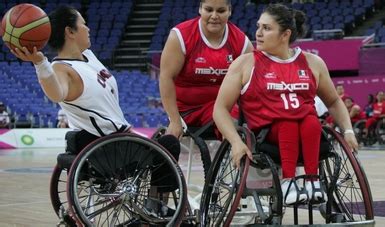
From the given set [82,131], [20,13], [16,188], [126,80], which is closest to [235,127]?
[82,131]

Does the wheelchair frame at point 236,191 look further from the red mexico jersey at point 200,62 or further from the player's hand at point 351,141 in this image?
the red mexico jersey at point 200,62

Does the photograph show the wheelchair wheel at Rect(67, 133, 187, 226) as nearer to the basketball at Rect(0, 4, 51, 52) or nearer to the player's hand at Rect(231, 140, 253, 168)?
the player's hand at Rect(231, 140, 253, 168)

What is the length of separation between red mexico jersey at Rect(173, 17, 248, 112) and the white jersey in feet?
1.77

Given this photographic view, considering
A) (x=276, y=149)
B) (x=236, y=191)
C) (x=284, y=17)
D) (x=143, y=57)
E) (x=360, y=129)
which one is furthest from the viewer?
(x=143, y=57)

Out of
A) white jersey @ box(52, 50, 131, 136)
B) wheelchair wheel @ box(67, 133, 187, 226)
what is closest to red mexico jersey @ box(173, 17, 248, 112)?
white jersey @ box(52, 50, 131, 136)

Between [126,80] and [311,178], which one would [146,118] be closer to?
[126,80]

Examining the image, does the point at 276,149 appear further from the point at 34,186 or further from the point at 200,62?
the point at 34,186

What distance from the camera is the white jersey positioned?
403cm

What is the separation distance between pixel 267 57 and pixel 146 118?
13893 mm

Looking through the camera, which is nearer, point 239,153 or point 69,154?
point 239,153

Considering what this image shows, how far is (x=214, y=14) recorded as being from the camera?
14.6ft

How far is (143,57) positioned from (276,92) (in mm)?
18669

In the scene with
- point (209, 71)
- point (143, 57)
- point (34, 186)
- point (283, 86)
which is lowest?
point (143, 57)

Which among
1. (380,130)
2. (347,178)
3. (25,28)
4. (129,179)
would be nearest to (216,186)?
(129,179)
